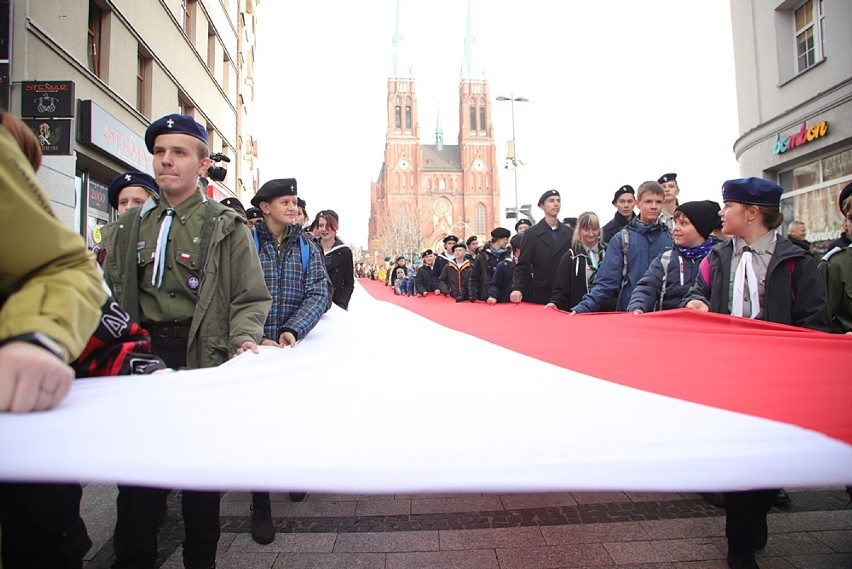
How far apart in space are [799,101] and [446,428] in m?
17.8

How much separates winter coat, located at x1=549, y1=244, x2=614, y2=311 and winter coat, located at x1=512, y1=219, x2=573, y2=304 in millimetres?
1049

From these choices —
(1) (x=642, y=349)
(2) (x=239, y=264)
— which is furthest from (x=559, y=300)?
(2) (x=239, y=264)

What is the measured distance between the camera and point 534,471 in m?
1.21

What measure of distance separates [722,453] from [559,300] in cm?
539

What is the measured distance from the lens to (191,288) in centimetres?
286

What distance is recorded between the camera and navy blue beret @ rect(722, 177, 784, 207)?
3518 millimetres

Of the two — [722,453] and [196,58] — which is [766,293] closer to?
[722,453]

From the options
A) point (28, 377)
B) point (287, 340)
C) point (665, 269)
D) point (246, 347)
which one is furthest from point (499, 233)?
point (28, 377)

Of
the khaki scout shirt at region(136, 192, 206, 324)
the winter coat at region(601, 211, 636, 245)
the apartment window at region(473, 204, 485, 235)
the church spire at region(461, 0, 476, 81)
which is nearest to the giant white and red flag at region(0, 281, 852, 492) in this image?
the khaki scout shirt at region(136, 192, 206, 324)

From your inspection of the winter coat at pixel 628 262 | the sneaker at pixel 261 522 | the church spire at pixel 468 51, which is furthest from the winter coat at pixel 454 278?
the church spire at pixel 468 51

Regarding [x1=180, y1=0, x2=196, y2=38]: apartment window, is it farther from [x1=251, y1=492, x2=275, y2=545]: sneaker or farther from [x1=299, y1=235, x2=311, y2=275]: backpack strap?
[x1=251, y1=492, x2=275, y2=545]: sneaker

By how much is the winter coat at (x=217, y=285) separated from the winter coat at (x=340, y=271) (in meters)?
4.07

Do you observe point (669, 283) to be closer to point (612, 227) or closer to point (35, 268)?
point (612, 227)

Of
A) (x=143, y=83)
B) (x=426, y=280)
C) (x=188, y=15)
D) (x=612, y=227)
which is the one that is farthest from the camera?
(x=188, y=15)
